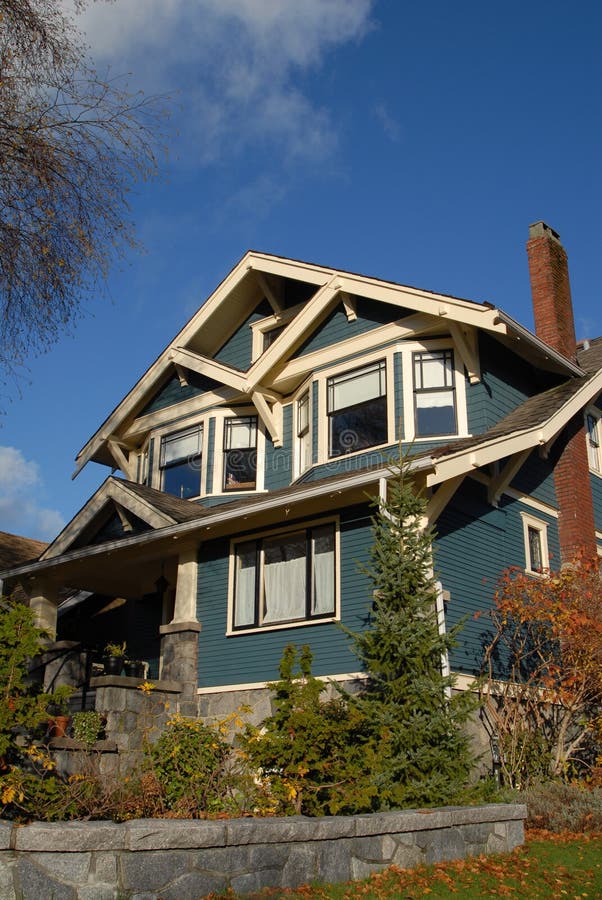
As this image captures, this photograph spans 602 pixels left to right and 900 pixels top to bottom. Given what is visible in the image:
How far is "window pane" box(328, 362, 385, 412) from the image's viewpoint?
15.5 meters

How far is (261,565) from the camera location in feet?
48.9

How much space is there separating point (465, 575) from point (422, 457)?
2.32 m

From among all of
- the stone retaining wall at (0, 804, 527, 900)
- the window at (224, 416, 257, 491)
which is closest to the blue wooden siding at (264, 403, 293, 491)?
the window at (224, 416, 257, 491)

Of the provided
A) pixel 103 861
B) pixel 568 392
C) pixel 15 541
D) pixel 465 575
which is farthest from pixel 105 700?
pixel 15 541

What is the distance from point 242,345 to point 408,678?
9780 mm

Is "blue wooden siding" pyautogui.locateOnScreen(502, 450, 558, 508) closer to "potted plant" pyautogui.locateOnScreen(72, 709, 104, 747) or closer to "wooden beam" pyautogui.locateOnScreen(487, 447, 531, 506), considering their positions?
"wooden beam" pyautogui.locateOnScreen(487, 447, 531, 506)

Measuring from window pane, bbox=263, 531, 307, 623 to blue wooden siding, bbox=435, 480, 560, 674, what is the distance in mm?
2304

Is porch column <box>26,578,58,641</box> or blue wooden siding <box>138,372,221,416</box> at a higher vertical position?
blue wooden siding <box>138,372,221,416</box>

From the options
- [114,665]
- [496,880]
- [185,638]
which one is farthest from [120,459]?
[496,880]

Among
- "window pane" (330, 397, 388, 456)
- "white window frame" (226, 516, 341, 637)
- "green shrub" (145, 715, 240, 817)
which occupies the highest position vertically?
"window pane" (330, 397, 388, 456)

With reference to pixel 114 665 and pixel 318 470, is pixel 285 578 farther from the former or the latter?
pixel 114 665

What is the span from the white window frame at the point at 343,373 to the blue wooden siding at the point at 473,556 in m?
1.73

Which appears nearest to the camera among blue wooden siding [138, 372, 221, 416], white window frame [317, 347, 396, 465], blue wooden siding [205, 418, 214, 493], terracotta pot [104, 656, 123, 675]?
white window frame [317, 347, 396, 465]

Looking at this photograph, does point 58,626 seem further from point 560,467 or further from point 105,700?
point 560,467
